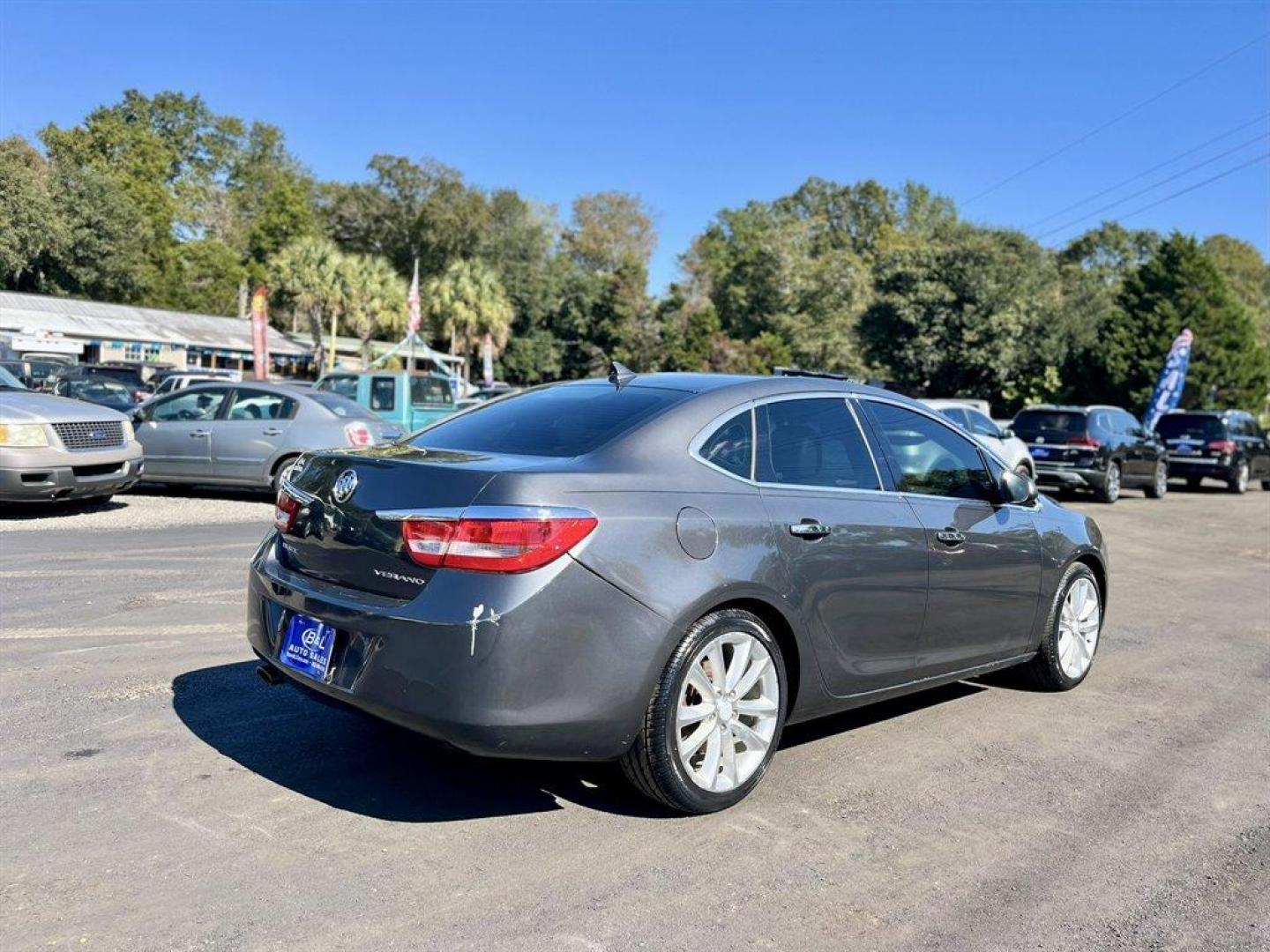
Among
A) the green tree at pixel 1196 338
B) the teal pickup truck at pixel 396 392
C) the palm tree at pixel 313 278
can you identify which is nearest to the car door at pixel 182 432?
the teal pickup truck at pixel 396 392

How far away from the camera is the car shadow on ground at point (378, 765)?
3895 mm

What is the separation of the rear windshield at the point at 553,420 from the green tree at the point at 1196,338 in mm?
35613

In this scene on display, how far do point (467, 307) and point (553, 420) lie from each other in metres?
49.5

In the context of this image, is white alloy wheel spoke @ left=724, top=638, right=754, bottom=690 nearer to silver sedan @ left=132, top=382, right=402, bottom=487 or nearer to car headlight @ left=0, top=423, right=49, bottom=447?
car headlight @ left=0, top=423, right=49, bottom=447

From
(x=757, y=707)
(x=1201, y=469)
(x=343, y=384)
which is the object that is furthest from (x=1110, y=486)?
(x=757, y=707)

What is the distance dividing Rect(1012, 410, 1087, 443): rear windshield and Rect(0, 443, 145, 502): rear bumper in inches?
A: 557

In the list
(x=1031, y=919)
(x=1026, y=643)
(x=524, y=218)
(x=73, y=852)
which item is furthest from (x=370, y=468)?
(x=524, y=218)

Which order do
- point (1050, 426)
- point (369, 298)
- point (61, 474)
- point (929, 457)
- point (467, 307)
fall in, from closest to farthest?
point (929, 457)
point (61, 474)
point (1050, 426)
point (369, 298)
point (467, 307)

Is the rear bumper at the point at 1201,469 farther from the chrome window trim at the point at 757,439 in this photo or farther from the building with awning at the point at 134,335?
the building with awning at the point at 134,335

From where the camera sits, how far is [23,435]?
10.0m

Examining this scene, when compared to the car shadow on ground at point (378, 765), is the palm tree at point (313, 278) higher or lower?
higher

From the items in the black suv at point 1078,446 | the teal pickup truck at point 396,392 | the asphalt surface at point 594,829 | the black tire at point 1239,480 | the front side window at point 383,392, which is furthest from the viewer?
the black tire at point 1239,480

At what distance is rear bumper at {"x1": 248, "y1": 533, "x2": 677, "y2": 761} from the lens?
3355mm

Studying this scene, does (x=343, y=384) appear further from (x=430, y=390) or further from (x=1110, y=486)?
(x=1110, y=486)
